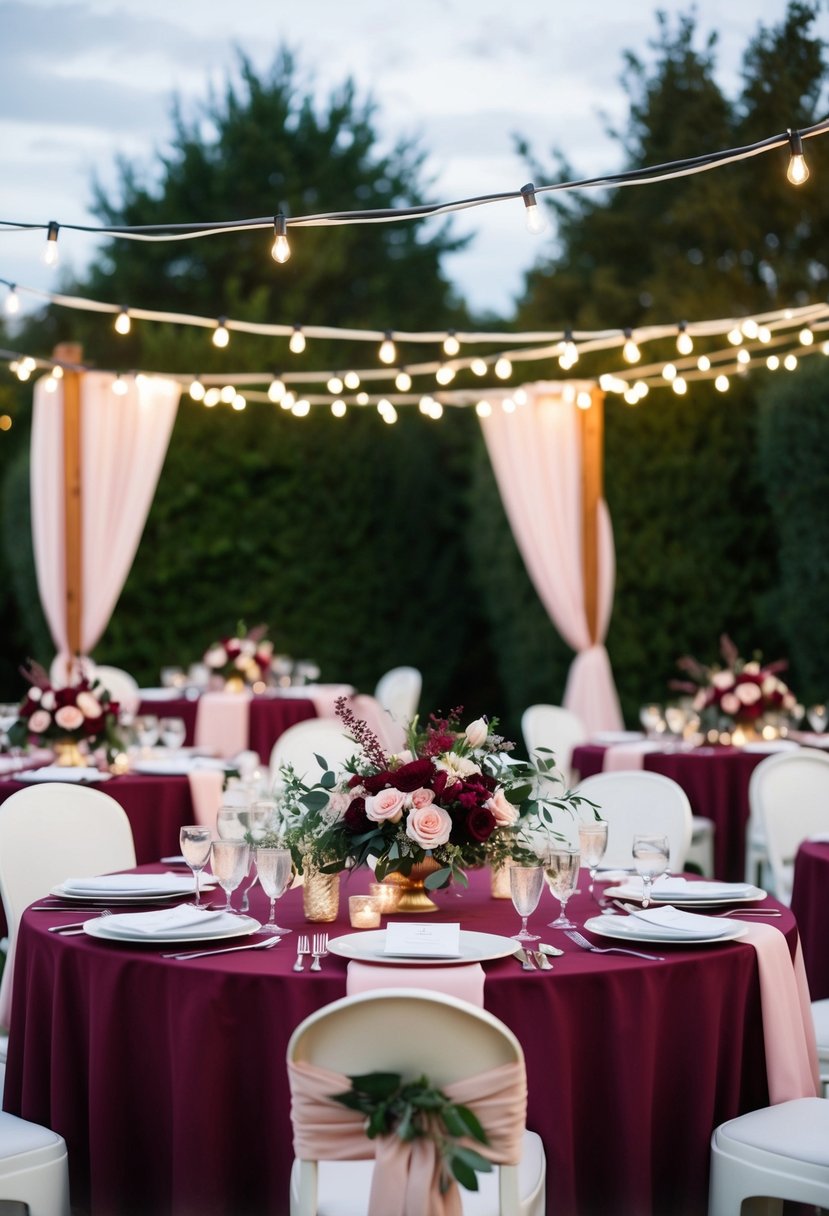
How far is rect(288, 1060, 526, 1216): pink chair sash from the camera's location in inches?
81.9

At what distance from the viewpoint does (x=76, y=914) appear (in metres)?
3.12

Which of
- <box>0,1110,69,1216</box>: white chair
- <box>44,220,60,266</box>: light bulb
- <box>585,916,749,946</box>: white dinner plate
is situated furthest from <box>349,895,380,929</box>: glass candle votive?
<box>44,220,60,266</box>: light bulb

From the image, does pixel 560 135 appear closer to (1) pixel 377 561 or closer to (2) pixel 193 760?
(1) pixel 377 561

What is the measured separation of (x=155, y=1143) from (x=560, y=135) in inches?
539

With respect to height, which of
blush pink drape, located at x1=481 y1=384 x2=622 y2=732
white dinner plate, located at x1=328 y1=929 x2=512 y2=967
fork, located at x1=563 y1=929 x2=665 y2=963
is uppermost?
blush pink drape, located at x1=481 y1=384 x2=622 y2=732

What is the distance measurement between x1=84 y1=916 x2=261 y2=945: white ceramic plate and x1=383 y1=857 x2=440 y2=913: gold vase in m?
0.41

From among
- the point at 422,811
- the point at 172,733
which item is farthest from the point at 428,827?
the point at 172,733

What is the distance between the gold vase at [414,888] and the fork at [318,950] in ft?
1.07

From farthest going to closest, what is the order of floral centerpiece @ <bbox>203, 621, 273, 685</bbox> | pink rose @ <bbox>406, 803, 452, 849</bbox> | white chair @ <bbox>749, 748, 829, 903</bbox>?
floral centerpiece @ <bbox>203, 621, 273, 685</bbox>, white chair @ <bbox>749, 748, 829, 903</bbox>, pink rose @ <bbox>406, 803, 452, 849</bbox>

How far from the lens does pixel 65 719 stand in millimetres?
5523

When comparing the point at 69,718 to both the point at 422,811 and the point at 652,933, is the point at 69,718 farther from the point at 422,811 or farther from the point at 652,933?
the point at 652,933

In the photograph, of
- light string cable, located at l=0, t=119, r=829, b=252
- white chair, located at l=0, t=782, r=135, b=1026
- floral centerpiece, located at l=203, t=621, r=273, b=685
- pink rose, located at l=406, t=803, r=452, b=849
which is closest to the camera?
pink rose, located at l=406, t=803, r=452, b=849

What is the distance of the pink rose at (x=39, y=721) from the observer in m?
5.53

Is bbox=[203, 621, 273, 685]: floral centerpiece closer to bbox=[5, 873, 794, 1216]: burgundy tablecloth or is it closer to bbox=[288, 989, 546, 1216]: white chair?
bbox=[5, 873, 794, 1216]: burgundy tablecloth
